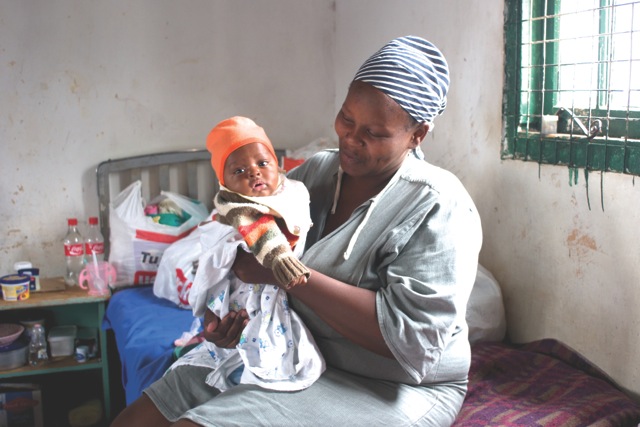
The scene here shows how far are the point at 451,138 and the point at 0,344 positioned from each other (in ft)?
6.92

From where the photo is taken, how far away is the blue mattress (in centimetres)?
227

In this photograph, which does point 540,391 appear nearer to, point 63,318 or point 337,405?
point 337,405

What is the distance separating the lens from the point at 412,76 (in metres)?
1.46

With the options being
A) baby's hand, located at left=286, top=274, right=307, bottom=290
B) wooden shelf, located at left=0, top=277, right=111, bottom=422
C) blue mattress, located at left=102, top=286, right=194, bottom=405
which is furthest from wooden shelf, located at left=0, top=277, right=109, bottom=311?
baby's hand, located at left=286, top=274, right=307, bottom=290

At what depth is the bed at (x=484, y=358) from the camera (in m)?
1.69

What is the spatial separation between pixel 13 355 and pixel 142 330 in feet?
2.43

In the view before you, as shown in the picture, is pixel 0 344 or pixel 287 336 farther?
pixel 0 344

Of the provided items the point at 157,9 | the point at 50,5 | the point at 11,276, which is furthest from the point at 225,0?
the point at 11,276

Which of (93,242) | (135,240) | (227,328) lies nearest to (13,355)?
(93,242)

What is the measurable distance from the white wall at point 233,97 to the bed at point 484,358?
9 cm

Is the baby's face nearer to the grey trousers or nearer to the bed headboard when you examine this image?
the grey trousers

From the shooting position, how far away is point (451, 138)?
2555mm

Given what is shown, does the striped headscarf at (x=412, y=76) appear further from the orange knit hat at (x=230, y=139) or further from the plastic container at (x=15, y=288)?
the plastic container at (x=15, y=288)

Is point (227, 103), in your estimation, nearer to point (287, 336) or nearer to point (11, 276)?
point (11, 276)
